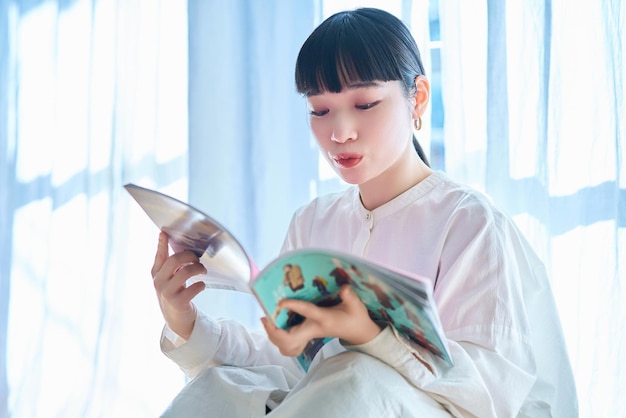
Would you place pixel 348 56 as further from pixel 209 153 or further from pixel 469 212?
pixel 209 153

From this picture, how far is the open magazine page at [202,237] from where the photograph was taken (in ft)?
3.15

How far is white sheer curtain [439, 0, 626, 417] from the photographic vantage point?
143 centimetres

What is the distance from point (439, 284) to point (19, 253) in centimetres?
122

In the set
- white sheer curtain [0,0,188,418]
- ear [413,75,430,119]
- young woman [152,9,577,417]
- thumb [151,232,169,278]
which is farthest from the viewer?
white sheer curtain [0,0,188,418]

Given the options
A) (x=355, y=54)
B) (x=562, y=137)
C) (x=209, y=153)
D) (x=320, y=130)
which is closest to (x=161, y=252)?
(x=320, y=130)

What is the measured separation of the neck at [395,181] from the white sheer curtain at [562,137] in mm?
283

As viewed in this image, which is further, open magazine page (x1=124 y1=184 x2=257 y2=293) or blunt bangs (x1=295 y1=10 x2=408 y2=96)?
blunt bangs (x1=295 y1=10 x2=408 y2=96)

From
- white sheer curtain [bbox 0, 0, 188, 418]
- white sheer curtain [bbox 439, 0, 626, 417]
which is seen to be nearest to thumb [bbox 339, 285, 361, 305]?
white sheer curtain [bbox 439, 0, 626, 417]

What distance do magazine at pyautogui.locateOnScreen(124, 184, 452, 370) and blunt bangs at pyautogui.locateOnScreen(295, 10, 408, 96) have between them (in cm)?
30

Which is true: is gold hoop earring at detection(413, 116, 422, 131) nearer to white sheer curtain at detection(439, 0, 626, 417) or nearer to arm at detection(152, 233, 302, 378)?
white sheer curtain at detection(439, 0, 626, 417)

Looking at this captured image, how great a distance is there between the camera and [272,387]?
3.57ft

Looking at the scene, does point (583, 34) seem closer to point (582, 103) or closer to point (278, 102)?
point (582, 103)

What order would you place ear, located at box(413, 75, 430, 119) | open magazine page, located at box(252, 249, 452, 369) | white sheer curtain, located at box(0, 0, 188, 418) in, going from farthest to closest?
white sheer curtain, located at box(0, 0, 188, 418), ear, located at box(413, 75, 430, 119), open magazine page, located at box(252, 249, 452, 369)

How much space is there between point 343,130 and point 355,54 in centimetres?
11
